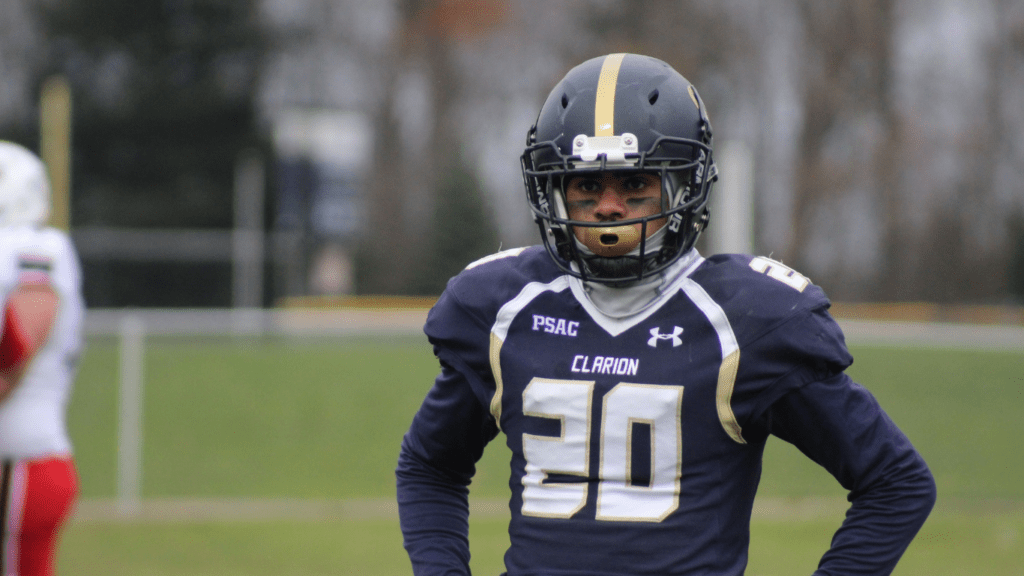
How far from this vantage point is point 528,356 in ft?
6.44

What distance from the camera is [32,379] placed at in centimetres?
344

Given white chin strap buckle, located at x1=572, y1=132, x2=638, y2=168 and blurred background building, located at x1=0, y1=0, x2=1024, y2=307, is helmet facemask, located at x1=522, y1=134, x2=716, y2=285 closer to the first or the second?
white chin strap buckle, located at x1=572, y1=132, x2=638, y2=168

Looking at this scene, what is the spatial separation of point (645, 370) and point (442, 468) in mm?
502

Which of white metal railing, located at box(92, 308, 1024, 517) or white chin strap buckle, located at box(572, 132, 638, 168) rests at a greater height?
white chin strap buckle, located at box(572, 132, 638, 168)

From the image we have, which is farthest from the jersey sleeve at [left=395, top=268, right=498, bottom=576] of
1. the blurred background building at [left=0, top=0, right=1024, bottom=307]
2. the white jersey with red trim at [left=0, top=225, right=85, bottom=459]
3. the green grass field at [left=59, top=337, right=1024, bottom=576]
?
the blurred background building at [left=0, top=0, right=1024, bottom=307]

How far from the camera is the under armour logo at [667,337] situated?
1896 mm

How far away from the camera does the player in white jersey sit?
3293 millimetres

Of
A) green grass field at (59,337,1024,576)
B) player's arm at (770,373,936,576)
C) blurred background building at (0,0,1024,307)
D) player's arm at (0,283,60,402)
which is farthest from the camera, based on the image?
blurred background building at (0,0,1024,307)

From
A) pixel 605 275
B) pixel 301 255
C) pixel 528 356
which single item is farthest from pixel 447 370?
pixel 301 255

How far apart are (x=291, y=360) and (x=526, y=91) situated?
48.0ft

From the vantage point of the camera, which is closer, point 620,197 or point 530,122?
point 620,197

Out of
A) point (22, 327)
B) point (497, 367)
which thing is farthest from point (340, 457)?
point (497, 367)

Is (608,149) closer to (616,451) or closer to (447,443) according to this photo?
(616,451)

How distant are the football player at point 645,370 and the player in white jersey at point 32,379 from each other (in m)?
1.76
